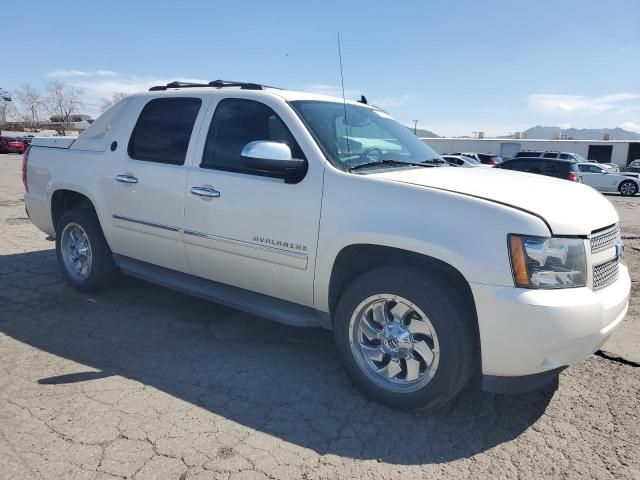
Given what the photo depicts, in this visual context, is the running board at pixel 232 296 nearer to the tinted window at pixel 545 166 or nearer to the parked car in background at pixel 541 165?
the parked car in background at pixel 541 165

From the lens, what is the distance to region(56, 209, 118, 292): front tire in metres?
4.71

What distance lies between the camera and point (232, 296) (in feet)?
12.2

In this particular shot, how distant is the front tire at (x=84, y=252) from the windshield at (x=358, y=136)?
246 centimetres

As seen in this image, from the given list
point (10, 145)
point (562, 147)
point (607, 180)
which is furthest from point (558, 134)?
point (10, 145)

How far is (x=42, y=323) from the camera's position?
166 inches

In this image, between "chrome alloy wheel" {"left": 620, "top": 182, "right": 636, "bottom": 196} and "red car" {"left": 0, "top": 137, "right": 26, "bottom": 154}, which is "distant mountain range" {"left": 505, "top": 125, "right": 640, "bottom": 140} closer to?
"chrome alloy wheel" {"left": 620, "top": 182, "right": 636, "bottom": 196}

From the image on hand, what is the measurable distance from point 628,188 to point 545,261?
76.3ft

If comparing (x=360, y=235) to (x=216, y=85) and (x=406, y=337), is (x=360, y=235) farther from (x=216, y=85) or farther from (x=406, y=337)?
(x=216, y=85)

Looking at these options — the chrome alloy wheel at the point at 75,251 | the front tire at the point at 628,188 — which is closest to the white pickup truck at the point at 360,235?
the chrome alloy wheel at the point at 75,251

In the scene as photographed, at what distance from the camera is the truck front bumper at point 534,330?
248 cm

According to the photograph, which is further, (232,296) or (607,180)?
(607,180)

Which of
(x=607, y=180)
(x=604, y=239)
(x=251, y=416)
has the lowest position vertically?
(x=251, y=416)

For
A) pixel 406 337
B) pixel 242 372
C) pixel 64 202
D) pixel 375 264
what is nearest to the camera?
pixel 406 337

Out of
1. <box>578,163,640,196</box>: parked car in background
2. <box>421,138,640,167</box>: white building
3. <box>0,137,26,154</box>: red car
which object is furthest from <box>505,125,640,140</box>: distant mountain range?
<box>0,137,26,154</box>: red car
